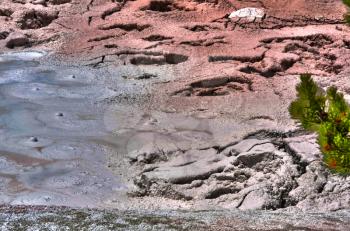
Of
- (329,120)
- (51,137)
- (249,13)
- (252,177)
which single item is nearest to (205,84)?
(51,137)

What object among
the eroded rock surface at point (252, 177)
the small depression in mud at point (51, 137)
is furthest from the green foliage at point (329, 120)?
the small depression in mud at point (51, 137)

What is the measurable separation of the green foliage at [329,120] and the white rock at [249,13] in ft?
20.4

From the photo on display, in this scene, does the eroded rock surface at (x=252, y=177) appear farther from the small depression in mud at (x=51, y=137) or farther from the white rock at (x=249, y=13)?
the white rock at (x=249, y=13)

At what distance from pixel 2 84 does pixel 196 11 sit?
3.27 metres

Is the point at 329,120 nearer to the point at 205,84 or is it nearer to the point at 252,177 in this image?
the point at 252,177

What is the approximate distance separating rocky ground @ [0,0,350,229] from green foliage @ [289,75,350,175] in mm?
2110

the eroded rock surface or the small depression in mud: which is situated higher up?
the eroded rock surface

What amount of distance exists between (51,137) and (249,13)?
13.3 ft

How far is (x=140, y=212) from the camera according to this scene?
4348 mm

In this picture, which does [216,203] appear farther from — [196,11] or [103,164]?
[196,11]

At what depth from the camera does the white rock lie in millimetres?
8922

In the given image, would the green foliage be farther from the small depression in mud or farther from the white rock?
the white rock

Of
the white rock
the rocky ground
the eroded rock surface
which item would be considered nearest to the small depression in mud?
the rocky ground

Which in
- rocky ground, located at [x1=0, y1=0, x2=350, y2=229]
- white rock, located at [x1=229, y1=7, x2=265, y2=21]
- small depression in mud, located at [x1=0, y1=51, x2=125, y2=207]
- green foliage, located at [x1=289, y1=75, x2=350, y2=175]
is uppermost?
green foliage, located at [x1=289, y1=75, x2=350, y2=175]
